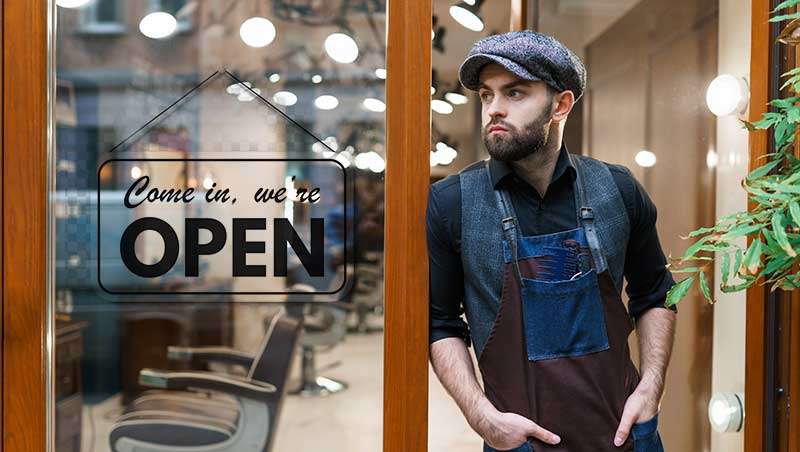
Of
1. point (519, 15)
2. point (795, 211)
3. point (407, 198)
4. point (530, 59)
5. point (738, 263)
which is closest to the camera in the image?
point (795, 211)

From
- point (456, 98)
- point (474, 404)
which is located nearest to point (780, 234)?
point (474, 404)

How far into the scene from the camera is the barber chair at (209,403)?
197cm

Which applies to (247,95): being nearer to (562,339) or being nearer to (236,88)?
(236,88)

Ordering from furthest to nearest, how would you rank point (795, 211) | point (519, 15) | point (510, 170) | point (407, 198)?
point (519, 15), point (407, 198), point (510, 170), point (795, 211)

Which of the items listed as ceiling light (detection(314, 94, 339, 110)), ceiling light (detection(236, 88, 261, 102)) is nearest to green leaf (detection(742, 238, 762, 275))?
ceiling light (detection(314, 94, 339, 110))

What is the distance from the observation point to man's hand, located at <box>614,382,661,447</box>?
1742 mm

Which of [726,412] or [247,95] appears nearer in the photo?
[247,95]

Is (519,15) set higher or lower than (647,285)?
higher

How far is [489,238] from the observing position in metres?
1.77

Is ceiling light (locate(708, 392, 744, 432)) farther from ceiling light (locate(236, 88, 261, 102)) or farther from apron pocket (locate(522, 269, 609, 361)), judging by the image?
ceiling light (locate(236, 88, 261, 102))

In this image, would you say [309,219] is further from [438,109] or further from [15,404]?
[15,404]

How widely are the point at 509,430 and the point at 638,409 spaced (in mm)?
312

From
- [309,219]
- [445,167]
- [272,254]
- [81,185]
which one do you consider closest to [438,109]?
[445,167]

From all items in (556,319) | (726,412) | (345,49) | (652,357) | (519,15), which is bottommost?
(726,412)
